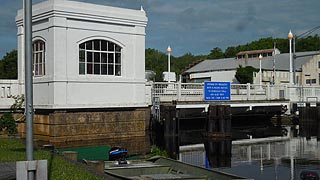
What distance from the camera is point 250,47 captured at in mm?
111562

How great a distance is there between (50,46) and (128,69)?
491cm

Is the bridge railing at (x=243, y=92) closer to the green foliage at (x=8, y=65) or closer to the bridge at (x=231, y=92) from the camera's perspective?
the bridge at (x=231, y=92)

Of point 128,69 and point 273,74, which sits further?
point 273,74

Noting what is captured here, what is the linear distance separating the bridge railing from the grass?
1523cm

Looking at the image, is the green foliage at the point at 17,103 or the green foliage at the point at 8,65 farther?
the green foliage at the point at 8,65

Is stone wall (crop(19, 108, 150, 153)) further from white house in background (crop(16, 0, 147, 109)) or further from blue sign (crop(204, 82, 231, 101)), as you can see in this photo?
blue sign (crop(204, 82, 231, 101))

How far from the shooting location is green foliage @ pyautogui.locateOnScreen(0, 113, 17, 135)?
85.4ft

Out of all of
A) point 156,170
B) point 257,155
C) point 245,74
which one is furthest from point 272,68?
point 156,170

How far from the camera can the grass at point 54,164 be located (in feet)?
35.8

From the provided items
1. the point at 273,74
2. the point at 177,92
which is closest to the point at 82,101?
the point at 177,92

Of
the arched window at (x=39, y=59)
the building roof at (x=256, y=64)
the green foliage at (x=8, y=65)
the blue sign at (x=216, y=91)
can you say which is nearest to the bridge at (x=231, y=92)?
the blue sign at (x=216, y=91)

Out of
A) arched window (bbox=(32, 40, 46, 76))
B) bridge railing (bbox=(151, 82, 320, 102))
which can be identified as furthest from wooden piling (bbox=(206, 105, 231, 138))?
arched window (bbox=(32, 40, 46, 76))

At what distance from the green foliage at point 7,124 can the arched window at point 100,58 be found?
475cm

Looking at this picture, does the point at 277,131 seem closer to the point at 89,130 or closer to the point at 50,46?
the point at 89,130
